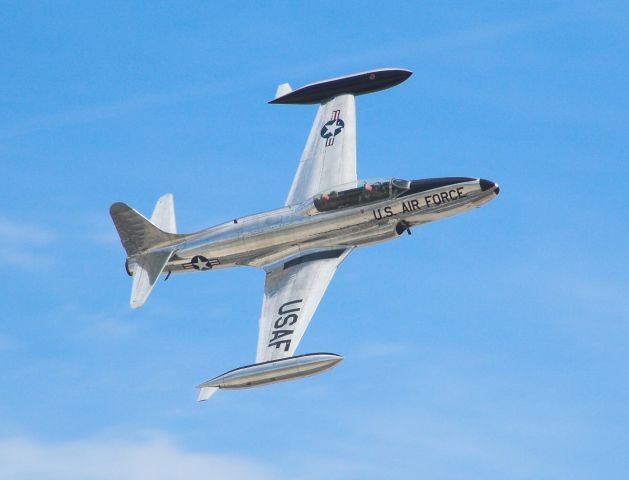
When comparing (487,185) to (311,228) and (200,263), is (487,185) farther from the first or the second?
(200,263)

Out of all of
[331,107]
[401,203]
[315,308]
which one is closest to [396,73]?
[331,107]

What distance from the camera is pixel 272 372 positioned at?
34312 millimetres

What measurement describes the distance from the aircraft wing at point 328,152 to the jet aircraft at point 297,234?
0.04 metres

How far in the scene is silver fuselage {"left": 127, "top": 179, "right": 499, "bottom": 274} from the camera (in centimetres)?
3747

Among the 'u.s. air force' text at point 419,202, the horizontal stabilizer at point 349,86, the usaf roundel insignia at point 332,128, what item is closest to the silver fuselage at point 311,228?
the 'u.s. air force' text at point 419,202

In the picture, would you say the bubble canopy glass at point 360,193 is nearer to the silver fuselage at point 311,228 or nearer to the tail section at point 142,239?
the silver fuselage at point 311,228

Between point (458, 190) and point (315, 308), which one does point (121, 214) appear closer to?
point (315, 308)

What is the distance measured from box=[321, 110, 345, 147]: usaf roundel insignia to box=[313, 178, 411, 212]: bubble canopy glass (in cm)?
353

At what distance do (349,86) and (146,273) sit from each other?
29.0 ft

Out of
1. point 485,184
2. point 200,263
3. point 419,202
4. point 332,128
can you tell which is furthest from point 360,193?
point 200,263

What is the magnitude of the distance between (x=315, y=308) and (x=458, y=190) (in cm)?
478

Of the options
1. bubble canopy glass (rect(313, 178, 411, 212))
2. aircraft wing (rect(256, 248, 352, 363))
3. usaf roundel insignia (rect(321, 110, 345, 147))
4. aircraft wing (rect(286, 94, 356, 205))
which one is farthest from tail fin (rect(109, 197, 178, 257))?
usaf roundel insignia (rect(321, 110, 345, 147))

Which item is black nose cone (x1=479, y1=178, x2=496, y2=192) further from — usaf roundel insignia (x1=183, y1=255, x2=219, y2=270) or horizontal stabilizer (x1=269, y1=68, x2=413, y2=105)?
usaf roundel insignia (x1=183, y1=255, x2=219, y2=270)

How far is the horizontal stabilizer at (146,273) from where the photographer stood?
37875mm
